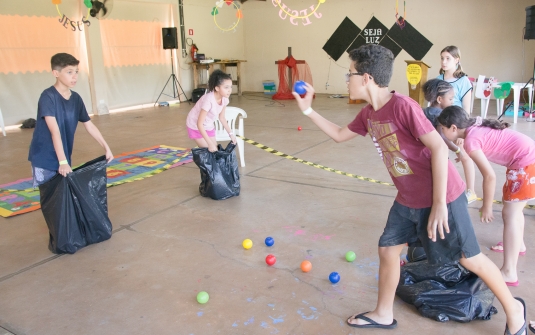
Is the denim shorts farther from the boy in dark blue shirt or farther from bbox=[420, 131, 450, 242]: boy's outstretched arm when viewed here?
the boy in dark blue shirt

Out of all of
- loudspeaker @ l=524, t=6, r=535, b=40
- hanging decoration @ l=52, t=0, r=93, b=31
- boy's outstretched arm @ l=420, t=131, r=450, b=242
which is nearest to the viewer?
boy's outstretched arm @ l=420, t=131, r=450, b=242

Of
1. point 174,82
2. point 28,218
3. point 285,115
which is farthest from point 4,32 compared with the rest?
point 28,218

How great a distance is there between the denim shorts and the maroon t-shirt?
5 centimetres

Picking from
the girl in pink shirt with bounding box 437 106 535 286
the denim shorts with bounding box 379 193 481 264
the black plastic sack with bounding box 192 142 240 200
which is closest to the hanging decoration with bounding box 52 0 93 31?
the black plastic sack with bounding box 192 142 240 200

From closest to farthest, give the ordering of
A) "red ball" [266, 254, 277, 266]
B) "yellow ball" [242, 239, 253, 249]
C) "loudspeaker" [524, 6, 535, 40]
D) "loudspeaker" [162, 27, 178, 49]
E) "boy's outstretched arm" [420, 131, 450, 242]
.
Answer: "boy's outstretched arm" [420, 131, 450, 242] < "red ball" [266, 254, 277, 266] < "yellow ball" [242, 239, 253, 249] < "loudspeaker" [524, 6, 535, 40] < "loudspeaker" [162, 27, 178, 49]

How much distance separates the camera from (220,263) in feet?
10.8

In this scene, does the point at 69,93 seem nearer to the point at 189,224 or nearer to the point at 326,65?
the point at 189,224

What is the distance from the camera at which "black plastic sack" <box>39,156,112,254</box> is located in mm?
3410

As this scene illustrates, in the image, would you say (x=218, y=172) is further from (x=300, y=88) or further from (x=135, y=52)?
(x=135, y=52)

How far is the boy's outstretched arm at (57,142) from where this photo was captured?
11.1 ft

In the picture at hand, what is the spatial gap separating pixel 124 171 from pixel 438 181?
4788 mm

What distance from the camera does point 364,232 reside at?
148 inches

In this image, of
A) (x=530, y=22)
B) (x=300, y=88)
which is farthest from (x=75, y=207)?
(x=530, y=22)

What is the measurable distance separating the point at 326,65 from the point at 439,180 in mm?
13704
